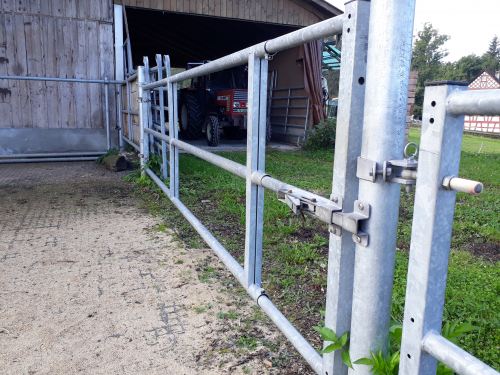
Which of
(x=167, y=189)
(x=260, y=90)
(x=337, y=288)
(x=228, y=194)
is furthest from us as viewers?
(x=228, y=194)

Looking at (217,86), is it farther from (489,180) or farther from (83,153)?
(489,180)

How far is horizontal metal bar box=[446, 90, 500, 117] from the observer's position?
76cm

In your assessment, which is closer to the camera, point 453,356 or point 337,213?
point 453,356

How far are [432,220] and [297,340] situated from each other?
32.7 inches

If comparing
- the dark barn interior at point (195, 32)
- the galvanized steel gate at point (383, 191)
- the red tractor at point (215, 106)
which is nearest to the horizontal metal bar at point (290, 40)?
the galvanized steel gate at point (383, 191)

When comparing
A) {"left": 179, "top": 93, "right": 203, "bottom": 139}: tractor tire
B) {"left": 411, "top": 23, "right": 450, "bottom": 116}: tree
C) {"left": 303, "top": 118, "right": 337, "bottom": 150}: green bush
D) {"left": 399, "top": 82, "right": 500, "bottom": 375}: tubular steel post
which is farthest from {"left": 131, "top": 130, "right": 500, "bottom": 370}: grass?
{"left": 411, "top": 23, "right": 450, "bottom": 116}: tree

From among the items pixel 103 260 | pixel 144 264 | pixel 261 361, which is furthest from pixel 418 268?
pixel 103 260

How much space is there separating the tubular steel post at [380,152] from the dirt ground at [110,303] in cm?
64

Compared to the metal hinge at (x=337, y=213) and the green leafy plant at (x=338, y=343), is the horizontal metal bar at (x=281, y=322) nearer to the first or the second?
the green leafy plant at (x=338, y=343)

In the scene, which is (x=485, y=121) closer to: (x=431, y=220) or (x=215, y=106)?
(x=215, y=106)

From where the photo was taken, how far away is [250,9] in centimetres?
964

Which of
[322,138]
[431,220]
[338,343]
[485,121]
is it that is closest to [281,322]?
[338,343]

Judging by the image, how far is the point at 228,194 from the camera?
479 centimetres

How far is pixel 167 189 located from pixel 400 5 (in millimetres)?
3506
